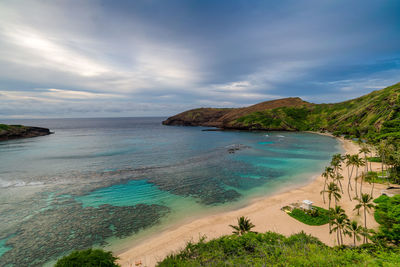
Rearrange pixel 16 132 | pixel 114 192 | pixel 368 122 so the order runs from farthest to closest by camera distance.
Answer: pixel 16 132 < pixel 368 122 < pixel 114 192

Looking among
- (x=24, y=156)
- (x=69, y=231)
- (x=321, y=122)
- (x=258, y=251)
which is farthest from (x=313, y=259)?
(x=321, y=122)

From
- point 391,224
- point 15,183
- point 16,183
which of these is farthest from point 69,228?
point 391,224

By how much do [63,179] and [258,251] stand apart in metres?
61.0

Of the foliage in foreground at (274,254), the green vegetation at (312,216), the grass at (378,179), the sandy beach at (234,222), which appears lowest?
the sandy beach at (234,222)

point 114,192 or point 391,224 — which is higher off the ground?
point 391,224

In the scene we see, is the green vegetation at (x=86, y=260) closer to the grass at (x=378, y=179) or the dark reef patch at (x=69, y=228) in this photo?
the dark reef patch at (x=69, y=228)

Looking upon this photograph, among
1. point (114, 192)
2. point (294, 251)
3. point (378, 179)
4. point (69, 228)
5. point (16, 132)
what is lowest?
point (69, 228)

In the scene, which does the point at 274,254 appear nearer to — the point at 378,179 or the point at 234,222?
the point at 234,222

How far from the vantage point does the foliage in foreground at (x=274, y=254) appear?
1692 centimetres

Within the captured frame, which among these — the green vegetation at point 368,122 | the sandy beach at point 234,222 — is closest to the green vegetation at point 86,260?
the sandy beach at point 234,222

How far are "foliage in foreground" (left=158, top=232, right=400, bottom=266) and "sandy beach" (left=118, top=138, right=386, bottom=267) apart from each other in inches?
163

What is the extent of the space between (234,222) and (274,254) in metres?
12.5

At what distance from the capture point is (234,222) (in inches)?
1215

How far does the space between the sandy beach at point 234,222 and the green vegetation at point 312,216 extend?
825mm
